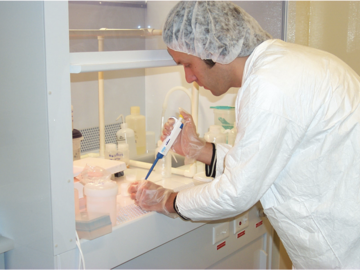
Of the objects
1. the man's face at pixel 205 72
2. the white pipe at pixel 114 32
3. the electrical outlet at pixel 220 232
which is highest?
the white pipe at pixel 114 32

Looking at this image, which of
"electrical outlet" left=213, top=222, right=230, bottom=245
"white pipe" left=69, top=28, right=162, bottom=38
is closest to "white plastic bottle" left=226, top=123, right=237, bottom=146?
"electrical outlet" left=213, top=222, right=230, bottom=245

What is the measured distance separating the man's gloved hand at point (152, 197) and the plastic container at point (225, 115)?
2.15ft

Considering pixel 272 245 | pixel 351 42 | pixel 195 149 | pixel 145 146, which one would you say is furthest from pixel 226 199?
pixel 351 42

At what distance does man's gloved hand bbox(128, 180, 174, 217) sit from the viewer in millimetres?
1218

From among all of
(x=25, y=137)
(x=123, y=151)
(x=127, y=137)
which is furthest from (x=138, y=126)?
(x=25, y=137)

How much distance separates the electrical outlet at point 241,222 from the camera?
62.7 inches

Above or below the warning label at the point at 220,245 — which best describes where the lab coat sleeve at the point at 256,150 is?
above

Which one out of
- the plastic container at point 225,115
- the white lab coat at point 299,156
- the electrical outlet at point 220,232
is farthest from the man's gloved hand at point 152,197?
the plastic container at point 225,115

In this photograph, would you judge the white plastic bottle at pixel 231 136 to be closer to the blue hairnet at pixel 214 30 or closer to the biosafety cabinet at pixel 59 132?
the biosafety cabinet at pixel 59 132

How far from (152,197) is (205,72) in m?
0.46

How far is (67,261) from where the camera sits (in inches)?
38.2

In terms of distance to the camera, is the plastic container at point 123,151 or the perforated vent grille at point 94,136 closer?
the plastic container at point 123,151

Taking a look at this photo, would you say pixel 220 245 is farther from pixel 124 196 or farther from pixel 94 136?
pixel 94 136

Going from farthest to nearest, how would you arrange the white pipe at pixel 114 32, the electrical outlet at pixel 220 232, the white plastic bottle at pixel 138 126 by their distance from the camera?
the white plastic bottle at pixel 138 126 < the electrical outlet at pixel 220 232 < the white pipe at pixel 114 32
